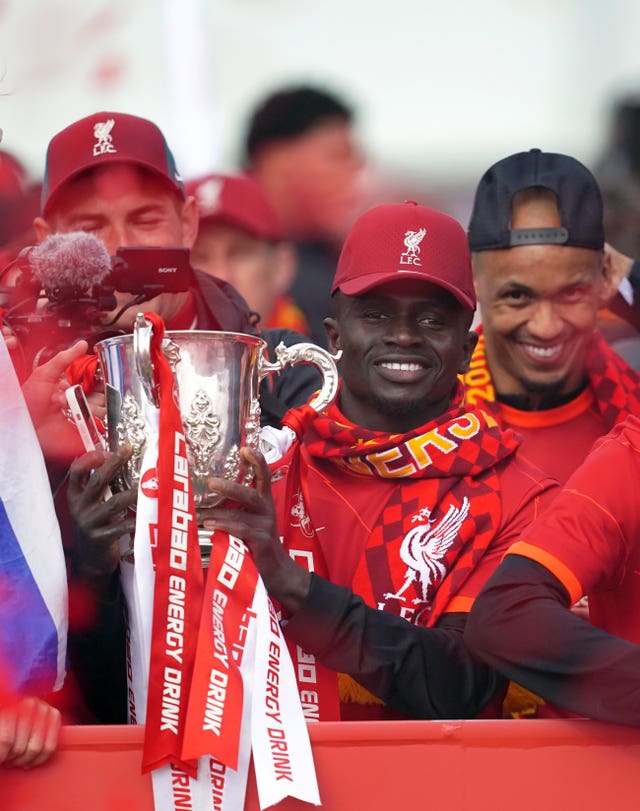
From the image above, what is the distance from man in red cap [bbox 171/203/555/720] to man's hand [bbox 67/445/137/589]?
17 centimetres

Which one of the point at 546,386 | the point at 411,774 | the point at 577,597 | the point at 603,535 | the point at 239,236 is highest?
the point at 239,236

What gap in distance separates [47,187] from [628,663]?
199cm

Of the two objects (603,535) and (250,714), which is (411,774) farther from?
(603,535)

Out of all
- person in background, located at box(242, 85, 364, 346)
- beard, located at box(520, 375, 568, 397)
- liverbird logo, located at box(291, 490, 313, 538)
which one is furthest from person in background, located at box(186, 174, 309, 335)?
liverbird logo, located at box(291, 490, 313, 538)

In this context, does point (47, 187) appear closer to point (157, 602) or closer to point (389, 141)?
point (389, 141)

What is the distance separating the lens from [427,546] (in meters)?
3.07

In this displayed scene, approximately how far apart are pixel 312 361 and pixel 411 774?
81 cm

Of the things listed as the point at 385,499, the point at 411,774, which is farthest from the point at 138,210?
the point at 411,774

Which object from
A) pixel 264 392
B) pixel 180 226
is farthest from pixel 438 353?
pixel 180 226

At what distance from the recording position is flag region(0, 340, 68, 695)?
2.65m

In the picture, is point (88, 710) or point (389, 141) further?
point (389, 141)

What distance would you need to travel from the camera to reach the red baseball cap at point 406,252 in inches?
128

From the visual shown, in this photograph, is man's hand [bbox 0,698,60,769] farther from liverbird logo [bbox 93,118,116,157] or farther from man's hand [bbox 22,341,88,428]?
liverbird logo [bbox 93,118,116,157]

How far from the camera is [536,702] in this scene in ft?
10.4
